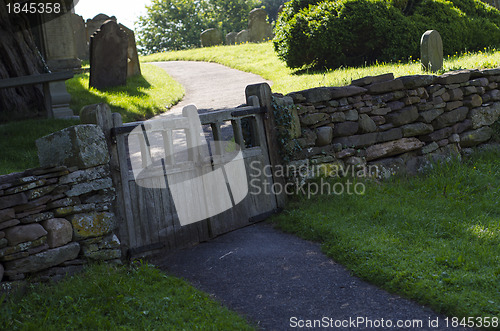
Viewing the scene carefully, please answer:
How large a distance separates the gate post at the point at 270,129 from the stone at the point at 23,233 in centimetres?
323

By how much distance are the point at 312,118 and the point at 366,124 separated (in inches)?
42.4

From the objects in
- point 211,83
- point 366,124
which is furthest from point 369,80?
point 211,83

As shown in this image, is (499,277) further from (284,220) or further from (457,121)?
(457,121)

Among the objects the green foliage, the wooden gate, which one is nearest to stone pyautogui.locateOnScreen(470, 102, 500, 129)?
the wooden gate

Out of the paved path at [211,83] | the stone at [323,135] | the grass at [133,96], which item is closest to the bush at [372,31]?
the paved path at [211,83]

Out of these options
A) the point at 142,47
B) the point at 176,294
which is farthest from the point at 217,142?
the point at 142,47

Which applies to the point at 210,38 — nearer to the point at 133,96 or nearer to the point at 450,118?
the point at 133,96

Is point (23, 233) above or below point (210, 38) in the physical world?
below

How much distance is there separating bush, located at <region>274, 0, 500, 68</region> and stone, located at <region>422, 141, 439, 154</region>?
15.4 feet

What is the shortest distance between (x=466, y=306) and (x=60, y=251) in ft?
12.4

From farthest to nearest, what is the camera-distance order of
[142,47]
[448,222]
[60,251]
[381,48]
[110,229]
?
[142,47], [381,48], [448,222], [110,229], [60,251]

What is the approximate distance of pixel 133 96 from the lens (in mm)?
12398

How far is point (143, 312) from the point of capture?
432 centimetres

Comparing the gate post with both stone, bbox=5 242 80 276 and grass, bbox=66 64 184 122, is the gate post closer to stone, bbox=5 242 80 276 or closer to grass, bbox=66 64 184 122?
stone, bbox=5 242 80 276
